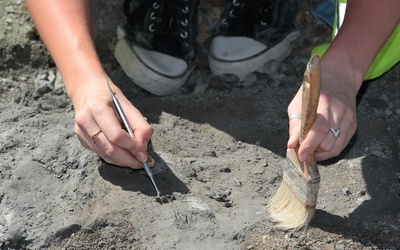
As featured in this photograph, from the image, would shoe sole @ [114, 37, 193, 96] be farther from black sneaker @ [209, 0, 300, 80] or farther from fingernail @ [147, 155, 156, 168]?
fingernail @ [147, 155, 156, 168]

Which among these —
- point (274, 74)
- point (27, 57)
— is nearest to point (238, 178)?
point (274, 74)

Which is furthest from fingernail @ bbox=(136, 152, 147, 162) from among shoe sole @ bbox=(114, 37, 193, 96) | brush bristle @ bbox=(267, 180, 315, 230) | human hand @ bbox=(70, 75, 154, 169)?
shoe sole @ bbox=(114, 37, 193, 96)

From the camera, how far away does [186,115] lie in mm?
2992

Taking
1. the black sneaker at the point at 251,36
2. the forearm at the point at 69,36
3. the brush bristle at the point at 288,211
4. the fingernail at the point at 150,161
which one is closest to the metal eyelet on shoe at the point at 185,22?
the black sneaker at the point at 251,36

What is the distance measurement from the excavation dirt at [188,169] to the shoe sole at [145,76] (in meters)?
0.06

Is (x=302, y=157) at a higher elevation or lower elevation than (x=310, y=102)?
lower

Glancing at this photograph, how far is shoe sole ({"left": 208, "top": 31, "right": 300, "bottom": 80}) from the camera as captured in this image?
3234mm

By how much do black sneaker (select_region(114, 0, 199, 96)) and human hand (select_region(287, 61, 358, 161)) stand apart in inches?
39.0

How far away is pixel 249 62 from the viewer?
10.7 feet

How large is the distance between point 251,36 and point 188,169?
969mm

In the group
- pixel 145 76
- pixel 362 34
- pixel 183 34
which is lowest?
pixel 145 76

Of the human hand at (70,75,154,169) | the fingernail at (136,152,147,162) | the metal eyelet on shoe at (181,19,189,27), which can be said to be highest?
the human hand at (70,75,154,169)

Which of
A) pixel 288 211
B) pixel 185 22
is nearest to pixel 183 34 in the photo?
pixel 185 22

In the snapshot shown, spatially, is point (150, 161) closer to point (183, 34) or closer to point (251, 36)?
point (183, 34)
